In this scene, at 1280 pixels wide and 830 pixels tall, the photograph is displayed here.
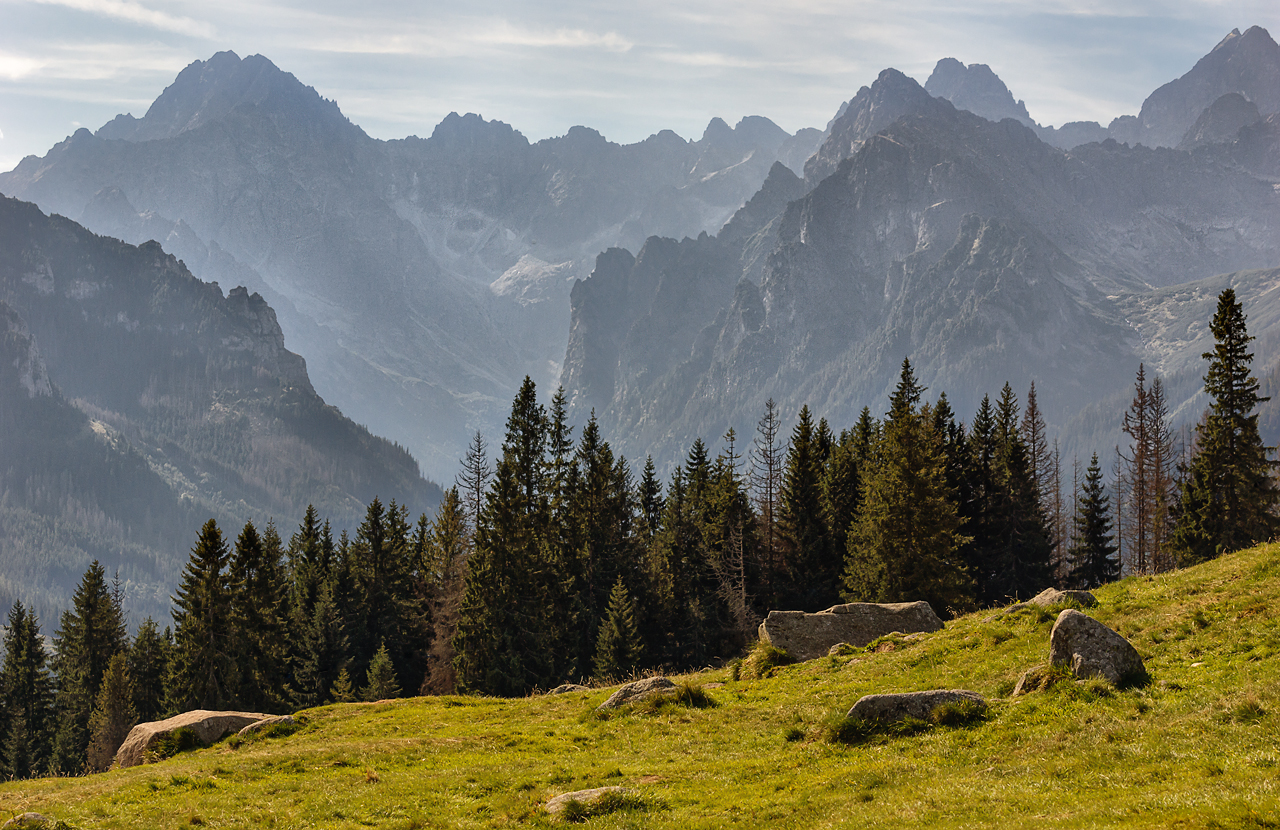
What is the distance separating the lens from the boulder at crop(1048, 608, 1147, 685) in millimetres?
20672

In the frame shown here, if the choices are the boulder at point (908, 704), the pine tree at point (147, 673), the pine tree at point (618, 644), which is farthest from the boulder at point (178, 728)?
the pine tree at point (147, 673)

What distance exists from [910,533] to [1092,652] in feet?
139

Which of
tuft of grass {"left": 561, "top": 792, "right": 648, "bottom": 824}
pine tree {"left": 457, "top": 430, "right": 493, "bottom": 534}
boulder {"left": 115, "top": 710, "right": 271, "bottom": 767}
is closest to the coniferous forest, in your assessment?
pine tree {"left": 457, "top": 430, "right": 493, "bottom": 534}

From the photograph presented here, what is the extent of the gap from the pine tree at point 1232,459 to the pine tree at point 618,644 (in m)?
40.8

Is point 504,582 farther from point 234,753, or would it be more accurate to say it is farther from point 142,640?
point 142,640

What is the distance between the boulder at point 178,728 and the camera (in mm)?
32916

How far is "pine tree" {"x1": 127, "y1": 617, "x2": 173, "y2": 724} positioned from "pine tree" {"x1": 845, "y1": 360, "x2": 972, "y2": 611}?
73.1m

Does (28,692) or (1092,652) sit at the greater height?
(1092,652)

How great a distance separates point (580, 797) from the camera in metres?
19.2

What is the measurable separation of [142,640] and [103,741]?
16.2 m

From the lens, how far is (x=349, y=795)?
22062 millimetres

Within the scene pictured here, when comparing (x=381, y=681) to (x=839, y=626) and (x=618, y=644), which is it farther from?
(x=839, y=626)

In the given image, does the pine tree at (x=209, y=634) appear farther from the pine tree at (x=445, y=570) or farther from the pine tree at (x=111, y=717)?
the pine tree at (x=111, y=717)

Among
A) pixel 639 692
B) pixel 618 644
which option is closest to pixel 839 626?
pixel 639 692
